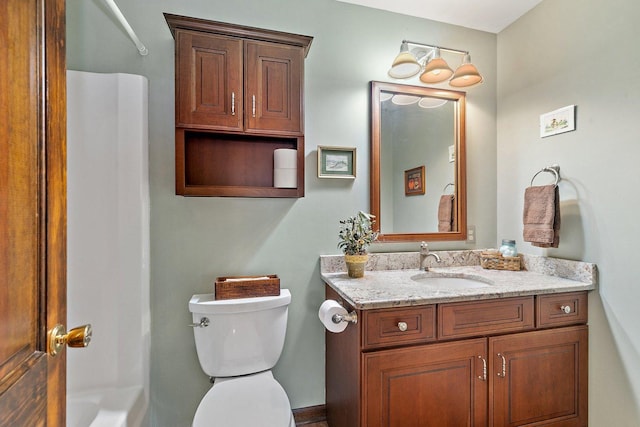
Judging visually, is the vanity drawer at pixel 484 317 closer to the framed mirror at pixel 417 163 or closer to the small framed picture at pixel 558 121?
the framed mirror at pixel 417 163

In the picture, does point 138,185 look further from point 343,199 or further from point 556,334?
point 556,334

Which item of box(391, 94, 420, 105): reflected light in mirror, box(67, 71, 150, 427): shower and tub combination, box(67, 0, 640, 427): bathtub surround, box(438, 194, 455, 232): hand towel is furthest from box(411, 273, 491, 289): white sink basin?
box(67, 71, 150, 427): shower and tub combination

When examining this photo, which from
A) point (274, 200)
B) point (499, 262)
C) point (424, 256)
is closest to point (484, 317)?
point (424, 256)

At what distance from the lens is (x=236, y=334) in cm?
144

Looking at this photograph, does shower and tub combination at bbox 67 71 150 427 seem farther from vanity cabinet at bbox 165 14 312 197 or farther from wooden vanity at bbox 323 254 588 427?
wooden vanity at bbox 323 254 588 427

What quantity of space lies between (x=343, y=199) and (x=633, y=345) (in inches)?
62.2

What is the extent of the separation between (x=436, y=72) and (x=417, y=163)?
0.55 m

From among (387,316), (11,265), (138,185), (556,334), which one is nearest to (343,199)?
(387,316)

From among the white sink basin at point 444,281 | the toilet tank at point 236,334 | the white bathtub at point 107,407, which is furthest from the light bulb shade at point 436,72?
the white bathtub at point 107,407

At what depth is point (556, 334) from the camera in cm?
149

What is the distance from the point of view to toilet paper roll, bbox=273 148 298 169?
161cm

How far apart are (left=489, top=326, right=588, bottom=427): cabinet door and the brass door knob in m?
1.55

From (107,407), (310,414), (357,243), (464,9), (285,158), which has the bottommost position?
(310,414)

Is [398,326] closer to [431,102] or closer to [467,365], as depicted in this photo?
[467,365]
